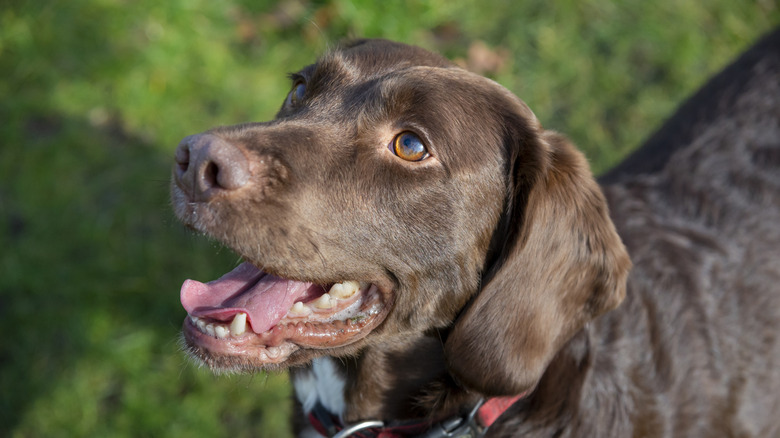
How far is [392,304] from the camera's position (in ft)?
8.08

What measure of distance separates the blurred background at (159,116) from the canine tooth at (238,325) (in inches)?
64.0

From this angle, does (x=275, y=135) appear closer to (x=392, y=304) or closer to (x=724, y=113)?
(x=392, y=304)

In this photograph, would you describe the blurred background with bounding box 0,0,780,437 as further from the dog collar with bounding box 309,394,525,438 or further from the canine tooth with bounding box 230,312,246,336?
the canine tooth with bounding box 230,312,246,336

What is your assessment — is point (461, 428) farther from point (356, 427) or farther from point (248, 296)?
point (248, 296)

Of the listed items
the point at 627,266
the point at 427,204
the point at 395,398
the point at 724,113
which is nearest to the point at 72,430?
the point at 395,398

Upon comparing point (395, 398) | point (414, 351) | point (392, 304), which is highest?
point (392, 304)

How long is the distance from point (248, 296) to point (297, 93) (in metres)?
0.92

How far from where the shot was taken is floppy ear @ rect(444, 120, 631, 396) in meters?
2.34

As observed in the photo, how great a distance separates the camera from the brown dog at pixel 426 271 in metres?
2.29

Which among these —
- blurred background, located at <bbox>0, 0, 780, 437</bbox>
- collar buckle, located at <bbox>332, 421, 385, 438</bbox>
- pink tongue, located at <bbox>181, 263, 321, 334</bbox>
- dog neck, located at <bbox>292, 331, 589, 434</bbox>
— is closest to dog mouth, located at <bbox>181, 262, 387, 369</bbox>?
pink tongue, located at <bbox>181, 263, 321, 334</bbox>

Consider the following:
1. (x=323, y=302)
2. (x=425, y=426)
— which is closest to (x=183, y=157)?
(x=323, y=302)

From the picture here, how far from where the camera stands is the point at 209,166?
213cm

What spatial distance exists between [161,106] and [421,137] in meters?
3.23

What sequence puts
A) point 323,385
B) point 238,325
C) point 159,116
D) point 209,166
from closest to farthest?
1. point 209,166
2. point 238,325
3. point 323,385
4. point 159,116
